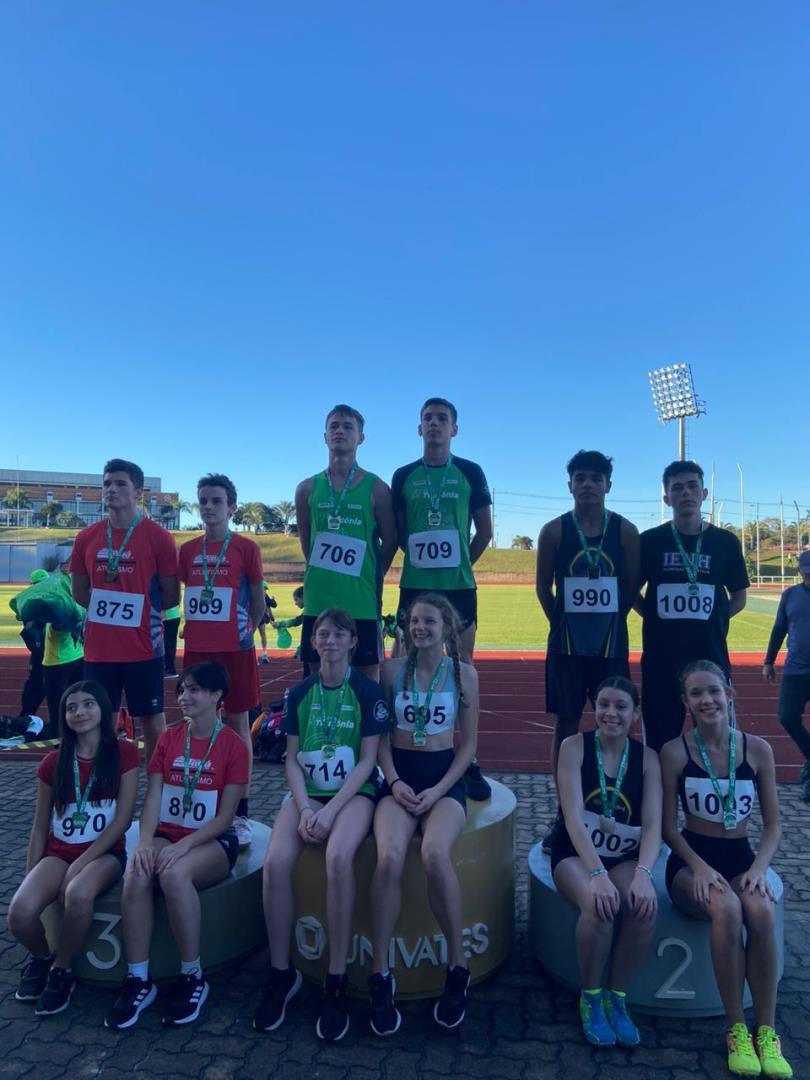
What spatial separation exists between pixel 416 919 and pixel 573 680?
1.44 meters

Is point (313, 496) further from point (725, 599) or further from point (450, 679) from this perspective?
point (725, 599)

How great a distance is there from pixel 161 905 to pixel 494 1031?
141 centimetres

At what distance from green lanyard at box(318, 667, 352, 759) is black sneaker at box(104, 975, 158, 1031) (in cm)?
111

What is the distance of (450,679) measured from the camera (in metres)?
3.30

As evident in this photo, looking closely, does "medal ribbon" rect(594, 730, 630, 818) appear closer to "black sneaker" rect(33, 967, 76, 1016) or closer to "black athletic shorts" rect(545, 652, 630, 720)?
"black athletic shorts" rect(545, 652, 630, 720)

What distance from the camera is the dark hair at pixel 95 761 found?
3.12 meters

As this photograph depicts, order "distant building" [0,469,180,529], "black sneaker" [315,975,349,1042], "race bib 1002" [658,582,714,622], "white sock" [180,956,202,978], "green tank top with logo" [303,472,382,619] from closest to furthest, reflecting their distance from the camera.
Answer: "black sneaker" [315,975,349,1042]
"white sock" [180,956,202,978]
"race bib 1002" [658,582,714,622]
"green tank top with logo" [303,472,382,619]
"distant building" [0,469,180,529]

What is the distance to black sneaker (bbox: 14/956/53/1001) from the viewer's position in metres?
2.91

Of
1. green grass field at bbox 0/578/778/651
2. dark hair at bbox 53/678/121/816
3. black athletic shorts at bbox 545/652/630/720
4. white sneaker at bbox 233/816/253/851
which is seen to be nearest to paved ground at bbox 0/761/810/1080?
white sneaker at bbox 233/816/253/851

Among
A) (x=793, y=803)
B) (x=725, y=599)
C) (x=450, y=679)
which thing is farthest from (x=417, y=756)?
(x=793, y=803)

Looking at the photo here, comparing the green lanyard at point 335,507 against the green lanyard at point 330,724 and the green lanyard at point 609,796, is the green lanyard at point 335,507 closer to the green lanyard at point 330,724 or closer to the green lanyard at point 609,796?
the green lanyard at point 330,724

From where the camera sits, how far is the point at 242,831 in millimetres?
3633

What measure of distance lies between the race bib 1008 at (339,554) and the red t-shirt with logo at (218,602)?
0.37 metres

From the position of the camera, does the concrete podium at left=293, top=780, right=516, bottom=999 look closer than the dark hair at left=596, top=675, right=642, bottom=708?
Yes
